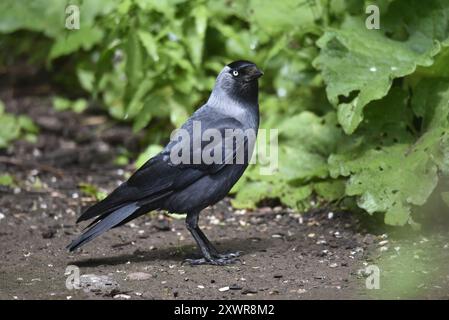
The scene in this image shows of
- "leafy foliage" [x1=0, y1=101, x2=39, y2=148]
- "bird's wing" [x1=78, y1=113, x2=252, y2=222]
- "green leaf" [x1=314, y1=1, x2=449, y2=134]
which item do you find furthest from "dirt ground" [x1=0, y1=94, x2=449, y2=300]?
"green leaf" [x1=314, y1=1, x2=449, y2=134]

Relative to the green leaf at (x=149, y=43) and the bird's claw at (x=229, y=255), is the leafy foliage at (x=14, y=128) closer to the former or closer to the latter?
the green leaf at (x=149, y=43)

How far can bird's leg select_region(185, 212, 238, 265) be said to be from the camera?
527 cm

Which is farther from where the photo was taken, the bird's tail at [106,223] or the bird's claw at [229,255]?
the bird's claw at [229,255]

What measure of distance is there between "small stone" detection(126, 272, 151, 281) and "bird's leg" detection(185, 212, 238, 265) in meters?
0.40

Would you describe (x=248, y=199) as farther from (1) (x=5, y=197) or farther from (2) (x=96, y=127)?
(2) (x=96, y=127)

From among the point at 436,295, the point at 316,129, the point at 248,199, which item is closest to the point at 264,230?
the point at 248,199

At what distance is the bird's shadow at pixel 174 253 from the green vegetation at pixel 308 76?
2.31ft

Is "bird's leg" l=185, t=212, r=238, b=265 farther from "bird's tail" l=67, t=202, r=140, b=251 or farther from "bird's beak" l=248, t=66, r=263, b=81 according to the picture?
"bird's beak" l=248, t=66, r=263, b=81

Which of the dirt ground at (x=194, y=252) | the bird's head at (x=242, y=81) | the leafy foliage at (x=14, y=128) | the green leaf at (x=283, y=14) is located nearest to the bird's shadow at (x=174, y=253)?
the dirt ground at (x=194, y=252)

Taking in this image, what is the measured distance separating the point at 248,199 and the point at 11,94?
14.6 ft

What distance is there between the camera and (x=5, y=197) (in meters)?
6.77

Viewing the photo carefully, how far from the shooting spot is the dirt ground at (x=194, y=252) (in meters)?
4.64

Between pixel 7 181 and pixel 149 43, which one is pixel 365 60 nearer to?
pixel 149 43

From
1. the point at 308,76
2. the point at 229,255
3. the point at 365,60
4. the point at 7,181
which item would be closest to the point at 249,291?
the point at 229,255
